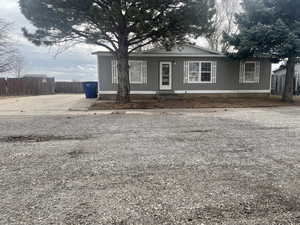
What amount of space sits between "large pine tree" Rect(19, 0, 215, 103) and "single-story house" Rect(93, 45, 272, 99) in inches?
103

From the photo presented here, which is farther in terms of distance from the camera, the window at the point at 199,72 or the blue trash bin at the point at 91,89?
the blue trash bin at the point at 91,89

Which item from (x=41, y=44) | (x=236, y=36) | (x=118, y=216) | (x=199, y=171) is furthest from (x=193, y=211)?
(x=236, y=36)

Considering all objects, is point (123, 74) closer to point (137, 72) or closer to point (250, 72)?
point (137, 72)

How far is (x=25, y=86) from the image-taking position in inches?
906

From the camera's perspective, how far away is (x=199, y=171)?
3.40 metres

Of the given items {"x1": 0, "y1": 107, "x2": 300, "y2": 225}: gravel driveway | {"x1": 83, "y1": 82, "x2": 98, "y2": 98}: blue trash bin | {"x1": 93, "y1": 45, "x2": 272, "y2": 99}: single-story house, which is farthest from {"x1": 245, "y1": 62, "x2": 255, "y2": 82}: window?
{"x1": 83, "y1": 82, "x2": 98, "y2": 98}: blue trash bin

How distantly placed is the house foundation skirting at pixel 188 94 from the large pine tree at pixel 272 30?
2.52 metres

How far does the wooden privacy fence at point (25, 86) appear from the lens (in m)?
22.0

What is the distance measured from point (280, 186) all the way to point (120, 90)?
1013 cm

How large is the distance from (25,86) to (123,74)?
15838 millimetres

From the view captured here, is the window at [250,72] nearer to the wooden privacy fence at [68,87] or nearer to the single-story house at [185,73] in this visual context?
the single-story house at [185,73]

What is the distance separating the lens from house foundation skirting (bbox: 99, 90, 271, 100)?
14.9m

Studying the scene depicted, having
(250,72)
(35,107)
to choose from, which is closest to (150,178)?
(35,107)

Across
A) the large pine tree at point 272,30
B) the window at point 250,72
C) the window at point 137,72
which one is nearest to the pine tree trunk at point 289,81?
the large pine tree at point 272,30
